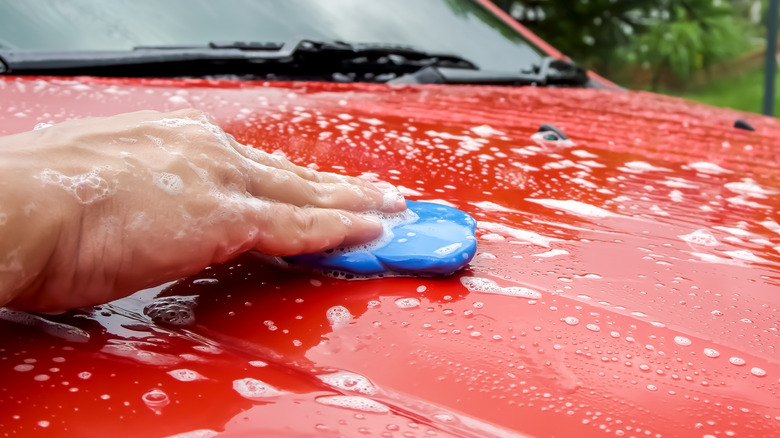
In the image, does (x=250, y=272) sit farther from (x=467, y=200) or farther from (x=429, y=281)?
(x=467, y=200)

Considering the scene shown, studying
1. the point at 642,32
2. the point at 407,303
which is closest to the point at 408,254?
the point at 407,303

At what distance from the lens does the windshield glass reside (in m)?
1.58

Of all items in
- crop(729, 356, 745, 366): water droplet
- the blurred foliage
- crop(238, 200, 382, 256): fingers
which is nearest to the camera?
crop(729, 356, 745, 366): water droplet

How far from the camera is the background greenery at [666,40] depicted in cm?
1040

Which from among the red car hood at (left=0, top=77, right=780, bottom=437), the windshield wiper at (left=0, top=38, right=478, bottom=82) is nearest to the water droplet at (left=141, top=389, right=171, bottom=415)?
the red car hood at (left=0, top=77, right=780, bottom=437)

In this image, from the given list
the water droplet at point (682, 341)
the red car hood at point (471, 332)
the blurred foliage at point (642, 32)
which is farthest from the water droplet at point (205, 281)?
the blurred foliage at point (642, 32)

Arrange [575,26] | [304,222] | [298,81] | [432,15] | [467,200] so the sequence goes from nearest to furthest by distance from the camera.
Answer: [304,222] < [467,200] < [298,81] < [432,15] < [575,26]

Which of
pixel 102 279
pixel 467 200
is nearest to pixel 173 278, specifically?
pixel 102 279

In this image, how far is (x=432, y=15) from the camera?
87.6 inches

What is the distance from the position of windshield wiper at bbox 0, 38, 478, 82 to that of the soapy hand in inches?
32.5

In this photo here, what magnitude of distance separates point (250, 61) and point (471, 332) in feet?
3.97

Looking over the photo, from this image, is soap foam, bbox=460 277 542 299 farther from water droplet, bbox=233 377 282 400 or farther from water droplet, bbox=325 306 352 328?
water droplet, bbox=233 377 282 400

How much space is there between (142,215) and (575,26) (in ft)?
34.6

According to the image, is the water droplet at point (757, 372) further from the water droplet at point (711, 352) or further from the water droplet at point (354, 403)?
the water droplet at point (354, 403)
